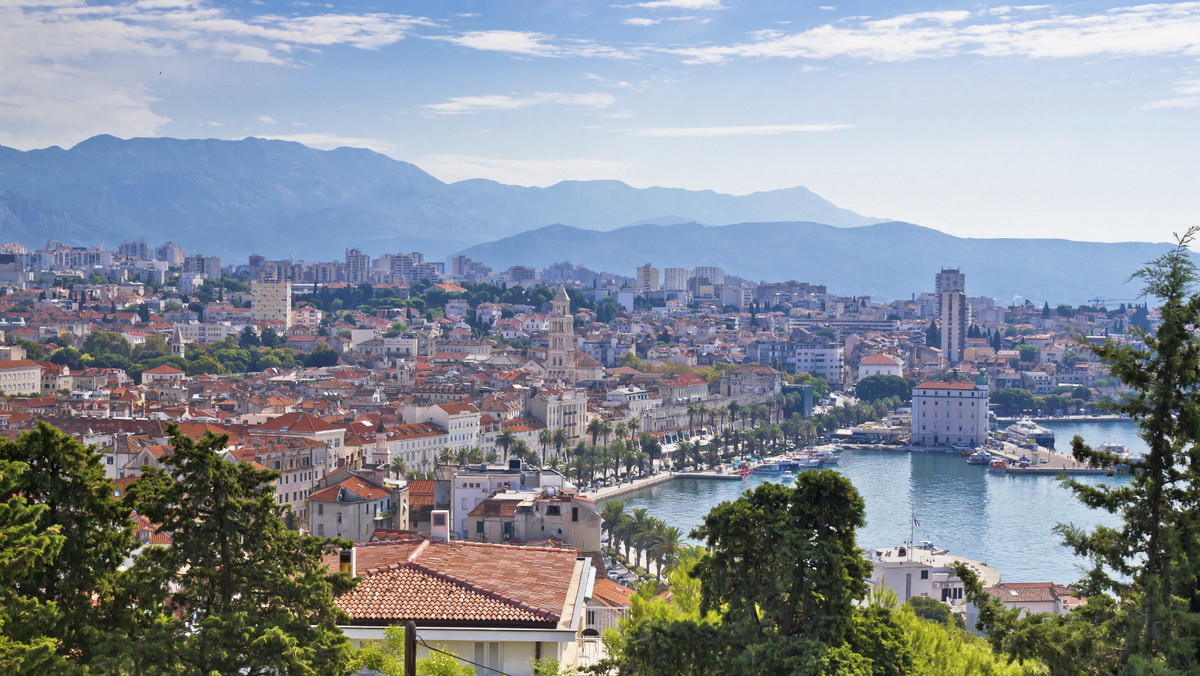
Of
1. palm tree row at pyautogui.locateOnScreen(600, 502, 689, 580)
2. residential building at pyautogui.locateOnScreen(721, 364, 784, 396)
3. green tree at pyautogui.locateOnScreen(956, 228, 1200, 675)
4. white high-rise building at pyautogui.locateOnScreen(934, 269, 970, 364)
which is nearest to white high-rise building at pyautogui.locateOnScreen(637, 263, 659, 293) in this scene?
white high-rise building at pyautogui.locateOnScreen(934, 269, 970, 364)

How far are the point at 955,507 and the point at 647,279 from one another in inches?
3198

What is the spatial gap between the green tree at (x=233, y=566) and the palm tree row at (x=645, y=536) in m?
15.7

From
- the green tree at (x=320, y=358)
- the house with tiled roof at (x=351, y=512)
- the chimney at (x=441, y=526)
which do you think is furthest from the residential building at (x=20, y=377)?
the chimney at (x=441, y=526)

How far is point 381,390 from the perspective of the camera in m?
45.1

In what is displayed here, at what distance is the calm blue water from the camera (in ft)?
90.1

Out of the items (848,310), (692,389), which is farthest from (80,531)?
(848,310)

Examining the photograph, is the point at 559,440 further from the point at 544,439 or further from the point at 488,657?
the point at 488,657

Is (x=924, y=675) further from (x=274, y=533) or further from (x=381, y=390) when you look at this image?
(x=381, y=390)

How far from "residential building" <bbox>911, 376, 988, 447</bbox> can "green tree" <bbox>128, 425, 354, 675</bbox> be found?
4952 cm

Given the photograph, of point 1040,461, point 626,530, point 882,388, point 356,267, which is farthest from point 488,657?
point 356,267

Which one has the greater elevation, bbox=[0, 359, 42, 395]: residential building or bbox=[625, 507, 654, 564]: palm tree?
bbox=[0, 359, 42, 395]: residential building

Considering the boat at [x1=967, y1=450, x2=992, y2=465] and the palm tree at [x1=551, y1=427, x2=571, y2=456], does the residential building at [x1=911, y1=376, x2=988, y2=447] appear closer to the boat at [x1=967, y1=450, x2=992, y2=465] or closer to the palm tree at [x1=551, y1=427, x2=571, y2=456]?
the boat at [x1=967, y1=450, x2=992, y2=465]

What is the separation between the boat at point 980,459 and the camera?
4756 centimetres

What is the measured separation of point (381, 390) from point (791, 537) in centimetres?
4021
